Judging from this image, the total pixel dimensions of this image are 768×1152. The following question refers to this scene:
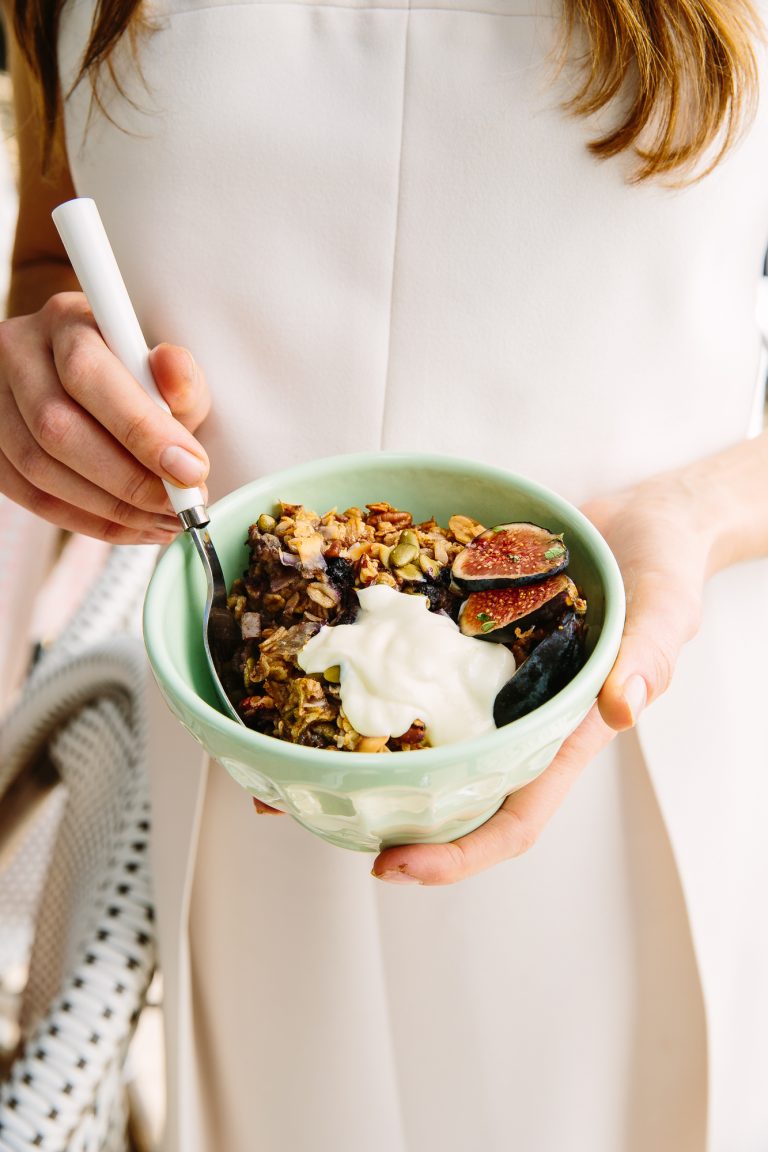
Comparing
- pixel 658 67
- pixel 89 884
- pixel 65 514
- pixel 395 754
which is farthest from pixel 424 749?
pixel 89 884

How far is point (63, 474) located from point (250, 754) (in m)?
0.42

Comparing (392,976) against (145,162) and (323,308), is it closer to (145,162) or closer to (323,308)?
Result: (323,308)

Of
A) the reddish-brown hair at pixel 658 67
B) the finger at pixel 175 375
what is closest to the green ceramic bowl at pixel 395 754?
the finger at pixel 175 375

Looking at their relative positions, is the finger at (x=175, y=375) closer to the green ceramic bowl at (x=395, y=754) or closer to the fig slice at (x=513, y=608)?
the green ceramic bowl at (x=395, y=754)

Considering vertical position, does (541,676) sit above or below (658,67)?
below

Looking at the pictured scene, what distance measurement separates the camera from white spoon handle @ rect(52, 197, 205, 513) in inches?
29.4

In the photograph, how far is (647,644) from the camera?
0.76 metres

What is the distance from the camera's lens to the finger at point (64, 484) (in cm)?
88

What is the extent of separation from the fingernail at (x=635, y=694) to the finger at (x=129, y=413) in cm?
40

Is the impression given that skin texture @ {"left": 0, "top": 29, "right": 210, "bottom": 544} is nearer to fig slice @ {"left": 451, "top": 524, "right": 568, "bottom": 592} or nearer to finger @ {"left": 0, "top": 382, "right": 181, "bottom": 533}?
finger @ {"left": 0, "top": 382, "right": 181, "bottom": 533}

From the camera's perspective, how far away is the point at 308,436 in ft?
3.46

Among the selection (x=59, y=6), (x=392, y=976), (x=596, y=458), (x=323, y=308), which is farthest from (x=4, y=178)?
(x=392, y=976)

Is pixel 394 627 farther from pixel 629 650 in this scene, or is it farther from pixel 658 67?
pixel 658 67

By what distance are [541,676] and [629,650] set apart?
0.10m
